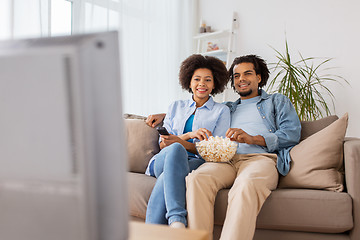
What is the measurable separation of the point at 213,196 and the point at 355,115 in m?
1.95

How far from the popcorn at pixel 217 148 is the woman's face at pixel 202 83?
1.67 feet

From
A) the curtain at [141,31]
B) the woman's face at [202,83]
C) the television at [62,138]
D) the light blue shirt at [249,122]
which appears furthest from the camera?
the curtain at [141,31]

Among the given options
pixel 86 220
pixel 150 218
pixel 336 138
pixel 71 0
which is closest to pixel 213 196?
pixel 150 218

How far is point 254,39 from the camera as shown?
11.8 ft

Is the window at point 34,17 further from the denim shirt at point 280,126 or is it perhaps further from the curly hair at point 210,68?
the denim shirt at point 280,126

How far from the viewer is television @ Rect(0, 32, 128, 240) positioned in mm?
362

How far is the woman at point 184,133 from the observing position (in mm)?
1515

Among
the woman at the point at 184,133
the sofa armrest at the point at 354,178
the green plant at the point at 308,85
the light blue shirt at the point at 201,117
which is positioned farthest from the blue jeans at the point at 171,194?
the green plant at the point at 308,85

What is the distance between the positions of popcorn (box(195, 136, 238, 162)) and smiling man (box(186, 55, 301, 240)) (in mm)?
47

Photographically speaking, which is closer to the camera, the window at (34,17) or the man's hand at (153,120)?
the man's hand at (153,120)

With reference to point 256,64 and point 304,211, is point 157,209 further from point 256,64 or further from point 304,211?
point 256,64

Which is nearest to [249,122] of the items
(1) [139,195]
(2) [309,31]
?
(1) [139,195]

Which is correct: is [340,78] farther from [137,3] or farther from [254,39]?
[137,3]

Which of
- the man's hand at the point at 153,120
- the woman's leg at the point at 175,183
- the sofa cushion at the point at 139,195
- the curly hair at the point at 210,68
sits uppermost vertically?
the curly hair at the point at 210,68
